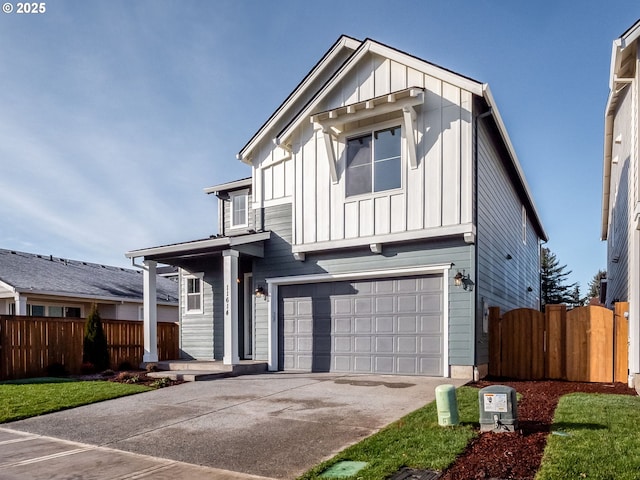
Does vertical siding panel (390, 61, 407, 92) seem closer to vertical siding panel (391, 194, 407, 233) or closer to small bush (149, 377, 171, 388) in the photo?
vertical siding panel (391, 194, 407, 233)

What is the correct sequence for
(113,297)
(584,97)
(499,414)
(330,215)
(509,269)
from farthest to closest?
(113,297)
(509,269)
(584,97)
(330,215)
(499,414)

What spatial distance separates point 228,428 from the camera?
6094mm

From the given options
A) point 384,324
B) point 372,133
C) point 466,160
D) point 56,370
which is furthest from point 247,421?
point 56,370

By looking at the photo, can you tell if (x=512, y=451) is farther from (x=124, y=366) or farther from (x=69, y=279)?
(x=69, y=279)

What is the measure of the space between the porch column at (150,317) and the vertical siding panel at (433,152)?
25.5ft

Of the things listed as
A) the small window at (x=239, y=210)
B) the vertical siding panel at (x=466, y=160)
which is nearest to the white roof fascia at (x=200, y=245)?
the small window at (x=239, y=210)

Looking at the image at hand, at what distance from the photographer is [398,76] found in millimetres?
10664

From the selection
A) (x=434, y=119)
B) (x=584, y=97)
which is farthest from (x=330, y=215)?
(x=584, y=97)

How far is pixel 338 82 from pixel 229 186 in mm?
5186

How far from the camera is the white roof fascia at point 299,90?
39.3 ft

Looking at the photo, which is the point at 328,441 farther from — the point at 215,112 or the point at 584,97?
the point at 584,97

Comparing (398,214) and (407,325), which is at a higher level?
(398,214)

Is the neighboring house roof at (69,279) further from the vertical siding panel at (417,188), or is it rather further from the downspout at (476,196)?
the downspout at (476,196)

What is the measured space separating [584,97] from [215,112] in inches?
413
